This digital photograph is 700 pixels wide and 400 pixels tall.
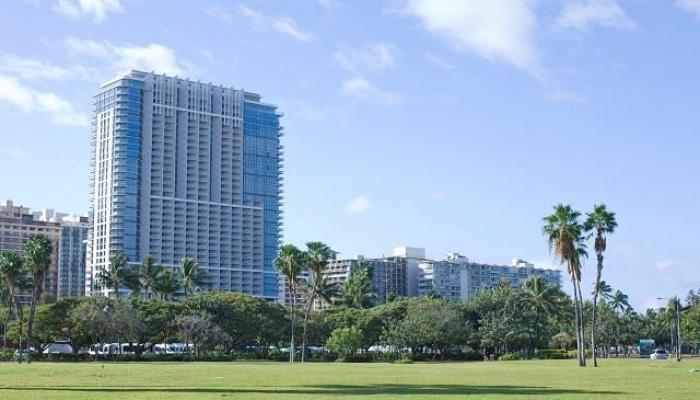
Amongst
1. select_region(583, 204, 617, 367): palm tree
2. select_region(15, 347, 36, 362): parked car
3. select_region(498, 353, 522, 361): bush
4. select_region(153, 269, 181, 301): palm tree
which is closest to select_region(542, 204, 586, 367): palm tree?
select_region(583, 204, 617, 367): palm tree

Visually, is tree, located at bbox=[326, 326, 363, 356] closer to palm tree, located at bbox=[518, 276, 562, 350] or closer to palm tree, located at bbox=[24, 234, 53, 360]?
palm tree, located at bbox=[518, 276, 562, 350]

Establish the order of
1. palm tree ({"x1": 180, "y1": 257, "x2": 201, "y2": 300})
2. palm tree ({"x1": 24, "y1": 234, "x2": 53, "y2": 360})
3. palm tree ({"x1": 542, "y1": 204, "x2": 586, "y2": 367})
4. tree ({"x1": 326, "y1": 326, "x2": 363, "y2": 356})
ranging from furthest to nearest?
palm tree ({"x1": 180, "y1": 257, "x2": 201, "y2": 300}), tree ({"x1": 326, "y1": 326, "x2": 363, "y2": 356}), palm tree ({"x1": 24, "y1": 234, "x2": 53, "y2": 360}), palm tree ({"x1": 542, "y1": 204, "x2": 586, "y2": 367})

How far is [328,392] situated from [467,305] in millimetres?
97690

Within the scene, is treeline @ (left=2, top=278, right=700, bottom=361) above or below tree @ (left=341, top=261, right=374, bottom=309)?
below

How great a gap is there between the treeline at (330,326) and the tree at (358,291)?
16.3 metres

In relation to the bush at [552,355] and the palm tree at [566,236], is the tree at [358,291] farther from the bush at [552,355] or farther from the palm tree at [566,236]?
the palm tree at [566,236]

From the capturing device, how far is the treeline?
366 feet

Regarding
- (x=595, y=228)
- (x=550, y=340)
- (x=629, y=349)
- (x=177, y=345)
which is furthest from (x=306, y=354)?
(x=629, y=349)

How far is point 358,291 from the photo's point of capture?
495 feet

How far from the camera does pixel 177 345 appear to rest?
455ft

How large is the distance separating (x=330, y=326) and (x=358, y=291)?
26.3 metres

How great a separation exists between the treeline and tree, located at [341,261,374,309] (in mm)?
16286

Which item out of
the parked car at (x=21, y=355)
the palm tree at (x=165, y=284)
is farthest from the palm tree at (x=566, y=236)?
the palm tree at (x=165, y=284)

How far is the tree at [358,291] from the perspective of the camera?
151 meters
